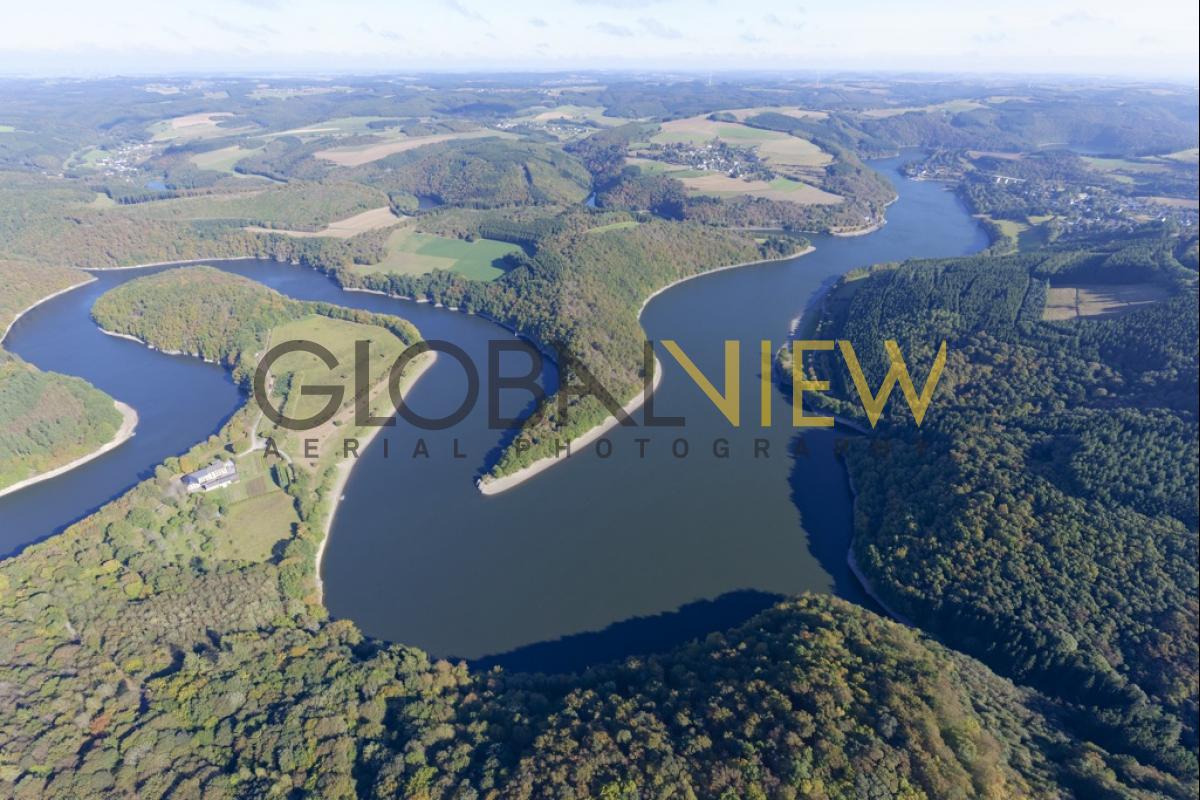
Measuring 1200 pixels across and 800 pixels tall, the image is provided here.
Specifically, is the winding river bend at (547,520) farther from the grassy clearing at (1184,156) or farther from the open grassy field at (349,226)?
the grassy clearing at (1184,156)

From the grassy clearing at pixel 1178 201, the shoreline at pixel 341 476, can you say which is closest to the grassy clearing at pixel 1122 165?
the grassy clearing at pixel 1178 201

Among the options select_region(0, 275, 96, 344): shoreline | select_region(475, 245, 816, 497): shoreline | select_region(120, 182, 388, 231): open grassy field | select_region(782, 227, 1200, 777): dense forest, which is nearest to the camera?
select_region(782, 227, 1200, 777): dense forest

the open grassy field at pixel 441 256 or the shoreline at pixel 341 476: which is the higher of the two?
the open grassy field at pixel 441 256

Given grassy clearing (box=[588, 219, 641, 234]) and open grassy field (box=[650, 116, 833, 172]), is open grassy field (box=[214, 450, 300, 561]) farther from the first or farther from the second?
open grassy field (box=[650, 116, 833, 172])

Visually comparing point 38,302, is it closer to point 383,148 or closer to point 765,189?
point 383,148

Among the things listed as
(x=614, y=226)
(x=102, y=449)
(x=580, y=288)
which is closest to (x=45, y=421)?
(x=102, y=449)

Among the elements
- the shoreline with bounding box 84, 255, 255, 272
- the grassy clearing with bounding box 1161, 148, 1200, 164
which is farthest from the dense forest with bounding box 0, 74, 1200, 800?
the grassy clearing with bounding box 1161, 148, 1200, 164
